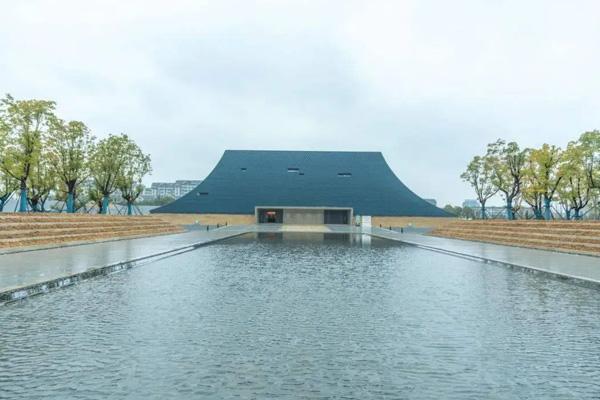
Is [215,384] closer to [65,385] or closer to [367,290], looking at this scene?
[65,385]

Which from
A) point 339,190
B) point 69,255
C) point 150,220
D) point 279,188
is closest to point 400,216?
point 339,190

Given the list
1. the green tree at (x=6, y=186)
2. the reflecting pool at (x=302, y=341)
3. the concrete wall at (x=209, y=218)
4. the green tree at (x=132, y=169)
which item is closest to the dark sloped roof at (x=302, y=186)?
the concrete wall at (x=209, y=218)

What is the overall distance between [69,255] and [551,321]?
15.2m

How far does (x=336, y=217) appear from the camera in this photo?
241ft

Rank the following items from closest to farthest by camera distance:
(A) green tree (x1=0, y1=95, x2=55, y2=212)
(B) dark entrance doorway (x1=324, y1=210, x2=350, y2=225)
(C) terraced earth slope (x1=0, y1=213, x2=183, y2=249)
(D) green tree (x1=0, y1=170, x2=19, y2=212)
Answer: (C) terraced earth slope (x1=0, y1=213, x2=183, y2=249)
(A) green tree (x1=0, y1=95, x2=55, y2=212)
(D) green tree (x1=0, y1=170, x2=19, y2=212)
(B) dark entrance doorway (x1=324, y1=210, x2=350, y2=225)

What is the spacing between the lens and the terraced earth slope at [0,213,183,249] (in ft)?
63.6

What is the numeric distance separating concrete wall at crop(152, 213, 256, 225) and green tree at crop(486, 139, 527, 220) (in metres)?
33.6

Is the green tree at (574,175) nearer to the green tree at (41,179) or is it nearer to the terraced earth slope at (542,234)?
the terraced earth slope at (542,234)

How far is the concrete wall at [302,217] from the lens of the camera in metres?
72.6

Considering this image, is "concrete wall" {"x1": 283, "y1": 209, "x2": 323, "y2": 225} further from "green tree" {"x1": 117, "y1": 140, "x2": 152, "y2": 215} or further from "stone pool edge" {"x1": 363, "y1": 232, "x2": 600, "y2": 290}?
"stone pool edge" {"x1": 363, "y1": 232, "x2": 600, "y2": 290}

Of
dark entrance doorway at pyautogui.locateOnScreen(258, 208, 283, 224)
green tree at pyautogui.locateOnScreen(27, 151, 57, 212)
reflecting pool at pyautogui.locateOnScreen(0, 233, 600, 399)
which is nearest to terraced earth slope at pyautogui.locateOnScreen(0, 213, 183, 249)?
reflecting pool at pyautogui.locateOnScreen(0, 233, 600, 399)

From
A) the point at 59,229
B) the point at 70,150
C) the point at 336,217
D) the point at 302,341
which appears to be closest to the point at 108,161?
the point at 70,150

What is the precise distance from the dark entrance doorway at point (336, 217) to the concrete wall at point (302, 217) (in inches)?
53.2

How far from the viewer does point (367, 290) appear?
9891mm
